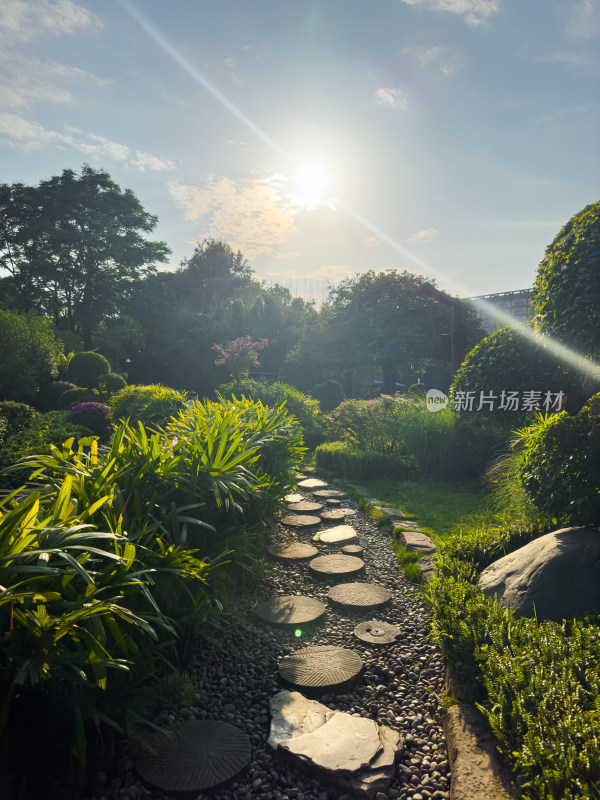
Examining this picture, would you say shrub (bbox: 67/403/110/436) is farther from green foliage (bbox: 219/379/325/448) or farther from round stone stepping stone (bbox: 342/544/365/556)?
round stone stepping stone (bbox: 342/544/365/556)

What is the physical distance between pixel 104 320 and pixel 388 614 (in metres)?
29.3

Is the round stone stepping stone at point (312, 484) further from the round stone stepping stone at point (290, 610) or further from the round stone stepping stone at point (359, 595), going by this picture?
the round stone stepping stone at point (290, 610)


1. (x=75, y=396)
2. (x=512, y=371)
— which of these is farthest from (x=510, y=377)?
(x=75, y=396)

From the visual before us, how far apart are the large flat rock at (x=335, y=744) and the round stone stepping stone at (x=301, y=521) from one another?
2.82 m

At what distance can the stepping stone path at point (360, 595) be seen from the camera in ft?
11.4

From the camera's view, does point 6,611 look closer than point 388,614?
Yes

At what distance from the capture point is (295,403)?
1147 cm

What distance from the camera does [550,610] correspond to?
2.72m

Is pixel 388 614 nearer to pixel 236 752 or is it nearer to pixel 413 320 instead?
pixel 236 752

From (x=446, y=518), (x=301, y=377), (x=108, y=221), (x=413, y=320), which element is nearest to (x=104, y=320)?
(x=108, y=221)

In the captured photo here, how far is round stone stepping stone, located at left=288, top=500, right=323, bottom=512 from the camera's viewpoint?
5852 millimetres

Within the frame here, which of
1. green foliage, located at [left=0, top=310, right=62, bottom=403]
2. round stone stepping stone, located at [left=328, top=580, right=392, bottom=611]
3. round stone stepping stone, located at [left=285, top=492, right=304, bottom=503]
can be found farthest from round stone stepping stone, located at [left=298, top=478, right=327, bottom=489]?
green foliage, located at [left=0, top=310, right=62, bottom=403]

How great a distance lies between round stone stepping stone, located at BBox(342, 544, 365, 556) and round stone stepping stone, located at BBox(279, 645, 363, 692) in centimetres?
158

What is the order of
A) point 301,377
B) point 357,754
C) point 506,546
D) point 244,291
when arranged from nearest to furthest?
point 357,754 < point 506,546 < point 301,377 < point 244,291
